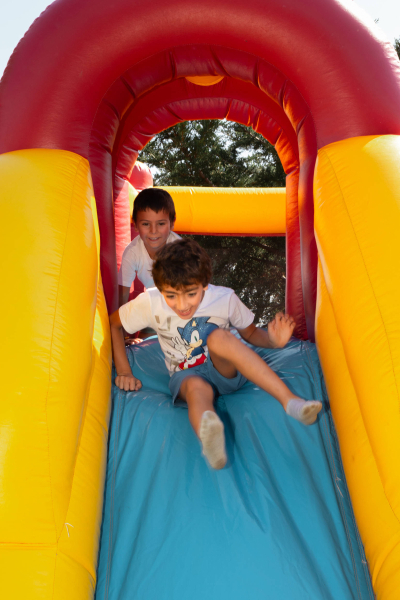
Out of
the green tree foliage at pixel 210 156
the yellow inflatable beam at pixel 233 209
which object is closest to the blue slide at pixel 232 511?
the yellow inflatable beam at pixel 233 209

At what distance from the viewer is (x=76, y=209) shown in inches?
62.7

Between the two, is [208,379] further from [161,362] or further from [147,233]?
[147,233]

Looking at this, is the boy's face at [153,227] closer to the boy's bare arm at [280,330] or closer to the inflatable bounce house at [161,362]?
the inflatable bounce house at [161,362]

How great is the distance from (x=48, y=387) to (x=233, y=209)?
334cm

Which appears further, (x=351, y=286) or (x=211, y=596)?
(x=351, y=286)

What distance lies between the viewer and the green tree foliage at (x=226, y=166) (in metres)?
6.25

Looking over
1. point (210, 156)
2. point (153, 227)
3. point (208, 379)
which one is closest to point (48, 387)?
point (208, 379)

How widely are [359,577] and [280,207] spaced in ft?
11.3

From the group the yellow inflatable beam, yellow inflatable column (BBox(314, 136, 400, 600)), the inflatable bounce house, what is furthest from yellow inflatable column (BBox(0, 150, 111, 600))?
the yellow inflatable beam

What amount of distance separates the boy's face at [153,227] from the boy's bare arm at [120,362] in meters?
0.45

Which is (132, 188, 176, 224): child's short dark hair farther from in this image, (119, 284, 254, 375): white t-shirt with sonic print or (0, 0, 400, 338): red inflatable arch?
(119, 284, 254, 375): white t-shirt with sonic print

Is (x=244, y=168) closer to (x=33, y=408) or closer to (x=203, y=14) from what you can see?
(x=203, y=14)

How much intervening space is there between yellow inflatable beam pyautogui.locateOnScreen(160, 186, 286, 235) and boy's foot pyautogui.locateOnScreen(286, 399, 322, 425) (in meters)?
3.12

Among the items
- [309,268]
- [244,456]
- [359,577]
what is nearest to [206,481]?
[244,456]
